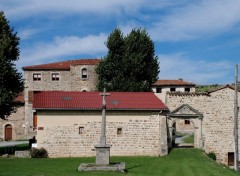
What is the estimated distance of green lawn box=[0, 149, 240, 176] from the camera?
22.5 m

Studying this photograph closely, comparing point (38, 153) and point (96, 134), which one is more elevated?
point (96, 134)

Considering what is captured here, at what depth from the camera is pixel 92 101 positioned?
34844 mm

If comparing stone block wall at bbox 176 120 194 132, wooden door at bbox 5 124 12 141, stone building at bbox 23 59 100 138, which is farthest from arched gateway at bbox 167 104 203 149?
wooden door at bbox 5 124 12 141

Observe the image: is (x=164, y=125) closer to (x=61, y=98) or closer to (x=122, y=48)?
(x=61, y=98)

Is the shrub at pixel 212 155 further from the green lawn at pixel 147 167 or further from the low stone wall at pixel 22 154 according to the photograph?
the low stone wall at pixel 22 154

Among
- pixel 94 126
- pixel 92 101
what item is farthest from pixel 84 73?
pixel 94 126

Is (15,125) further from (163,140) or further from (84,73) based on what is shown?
(163,140)

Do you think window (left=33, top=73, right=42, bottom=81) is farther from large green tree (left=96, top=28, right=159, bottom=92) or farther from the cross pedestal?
the cross pedestal

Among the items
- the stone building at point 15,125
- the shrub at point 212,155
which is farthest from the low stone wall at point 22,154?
the stone building at point 15,125

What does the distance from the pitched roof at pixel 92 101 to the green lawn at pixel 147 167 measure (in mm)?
4481

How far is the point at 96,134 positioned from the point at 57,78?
22103 millimetres

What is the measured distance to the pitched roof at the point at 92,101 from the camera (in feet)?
110

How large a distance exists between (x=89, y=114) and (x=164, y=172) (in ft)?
37.0

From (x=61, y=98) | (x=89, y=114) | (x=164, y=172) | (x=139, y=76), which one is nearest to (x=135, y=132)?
(x=89, y=114)
